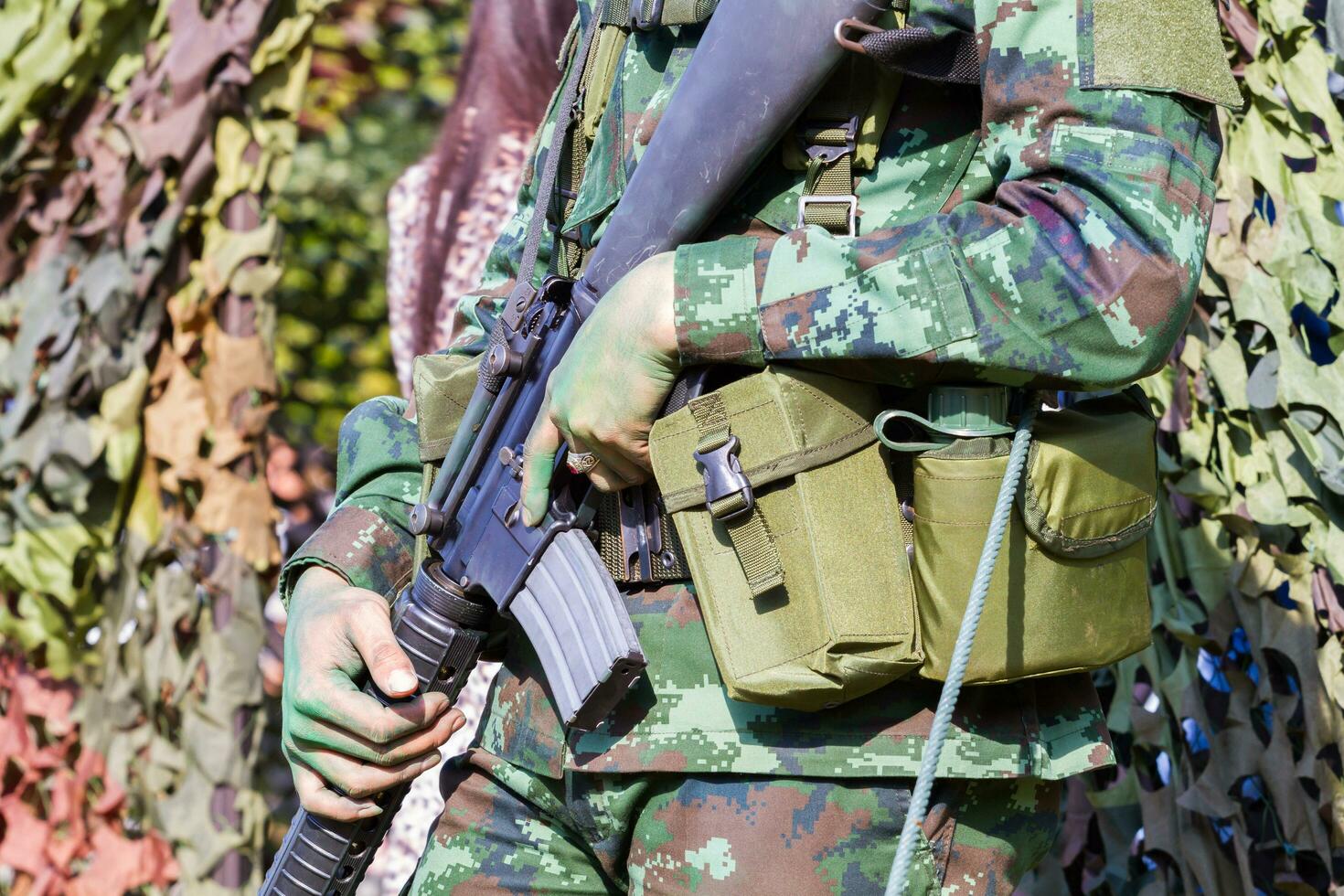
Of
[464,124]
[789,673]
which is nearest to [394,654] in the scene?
[789,673]

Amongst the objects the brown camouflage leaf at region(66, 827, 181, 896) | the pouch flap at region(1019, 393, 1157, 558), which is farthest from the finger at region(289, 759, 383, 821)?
the brown camouflage leaf at region(66, 827, 181, 896)

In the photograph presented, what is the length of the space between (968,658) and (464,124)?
2207mm

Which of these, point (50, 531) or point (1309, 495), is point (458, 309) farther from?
point (50, 531)

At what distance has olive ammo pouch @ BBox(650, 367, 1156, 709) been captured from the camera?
41.8 inches

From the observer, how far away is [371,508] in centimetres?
144

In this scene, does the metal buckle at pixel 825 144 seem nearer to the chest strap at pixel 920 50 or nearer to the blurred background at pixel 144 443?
the chest strap at pixel 920 50

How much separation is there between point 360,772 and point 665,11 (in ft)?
2.56

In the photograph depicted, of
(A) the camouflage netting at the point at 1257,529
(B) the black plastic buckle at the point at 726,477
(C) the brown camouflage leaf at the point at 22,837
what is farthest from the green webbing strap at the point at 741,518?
(C) the brown camouflage leaf at the point at 22,837

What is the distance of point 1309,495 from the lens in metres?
1.81

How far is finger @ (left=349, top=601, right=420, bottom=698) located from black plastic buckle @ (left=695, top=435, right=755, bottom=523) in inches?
14.2

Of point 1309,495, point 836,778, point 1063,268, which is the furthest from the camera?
point 1309,495

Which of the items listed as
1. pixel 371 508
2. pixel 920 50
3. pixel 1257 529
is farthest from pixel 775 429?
pixel 1257 529

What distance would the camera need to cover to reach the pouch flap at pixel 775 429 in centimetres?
107

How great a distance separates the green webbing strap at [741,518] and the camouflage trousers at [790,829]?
188 mm
